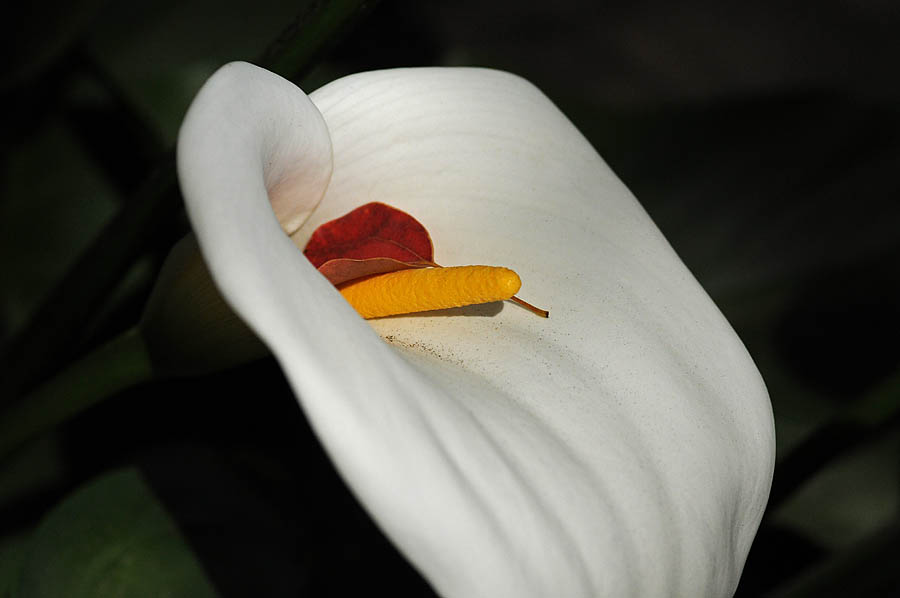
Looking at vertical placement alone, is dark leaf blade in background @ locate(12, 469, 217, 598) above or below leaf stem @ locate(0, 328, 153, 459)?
below

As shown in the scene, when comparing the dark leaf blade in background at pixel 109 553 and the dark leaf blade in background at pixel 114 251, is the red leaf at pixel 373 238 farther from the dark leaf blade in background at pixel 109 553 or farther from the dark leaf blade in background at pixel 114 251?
the dark leaf blade in background at pixel 109 553

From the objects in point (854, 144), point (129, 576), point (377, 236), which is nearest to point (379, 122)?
point (377, 236)

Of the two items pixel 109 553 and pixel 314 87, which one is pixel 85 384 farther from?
pixel 314 87

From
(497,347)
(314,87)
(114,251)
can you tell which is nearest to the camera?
(497,347)

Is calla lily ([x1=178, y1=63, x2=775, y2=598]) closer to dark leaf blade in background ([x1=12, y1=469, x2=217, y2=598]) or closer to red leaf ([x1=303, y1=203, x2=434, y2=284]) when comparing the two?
red leaf ([x1=303, y1=203, x2=434, y2=284])

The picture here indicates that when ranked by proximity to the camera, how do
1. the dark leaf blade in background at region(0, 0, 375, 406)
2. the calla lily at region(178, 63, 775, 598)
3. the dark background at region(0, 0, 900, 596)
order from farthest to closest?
the dark background at region(0, 0, 900, 596), the dark leaf blade in background at region(0, 0, 375, 406), the calla lily at region(178, 63, 775, 598)

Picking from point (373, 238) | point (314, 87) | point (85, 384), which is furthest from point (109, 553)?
point (314, 87)

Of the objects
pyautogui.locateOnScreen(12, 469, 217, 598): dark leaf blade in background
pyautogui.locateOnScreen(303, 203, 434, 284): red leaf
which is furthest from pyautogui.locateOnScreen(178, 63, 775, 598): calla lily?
pyautogui.locateOnScreen(12, 469, 217, 598): dark leaf blade in background
